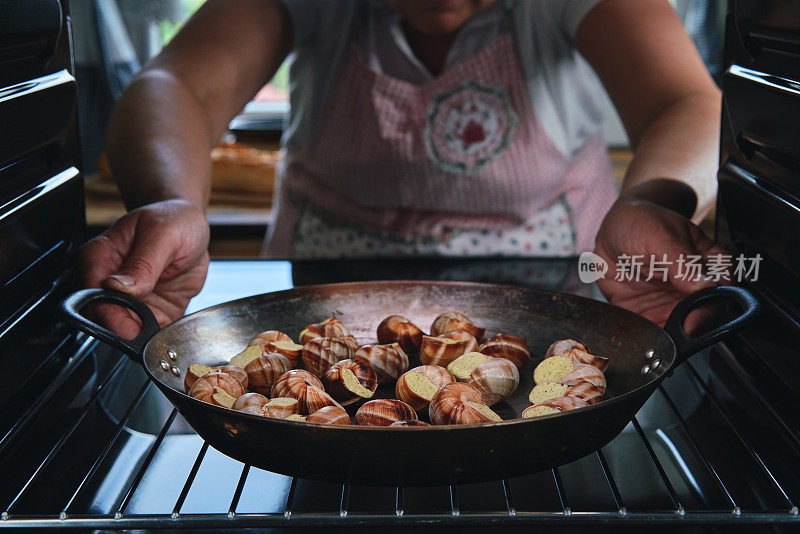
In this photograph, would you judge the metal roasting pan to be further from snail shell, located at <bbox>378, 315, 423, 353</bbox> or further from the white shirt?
the white shirt

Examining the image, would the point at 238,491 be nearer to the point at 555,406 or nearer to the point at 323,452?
the point at 323,452

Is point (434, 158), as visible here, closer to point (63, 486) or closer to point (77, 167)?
point (77, 167)

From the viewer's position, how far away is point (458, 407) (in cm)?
63

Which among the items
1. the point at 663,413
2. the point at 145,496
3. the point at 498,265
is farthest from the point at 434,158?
the point at 145,496

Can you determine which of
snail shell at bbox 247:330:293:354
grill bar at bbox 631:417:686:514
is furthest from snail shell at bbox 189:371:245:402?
grill bar at bbox 631:417:686:514

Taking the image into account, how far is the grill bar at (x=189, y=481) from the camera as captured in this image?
0.52 meters

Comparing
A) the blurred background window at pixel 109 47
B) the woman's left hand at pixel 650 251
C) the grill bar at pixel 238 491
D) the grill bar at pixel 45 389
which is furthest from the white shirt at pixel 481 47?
the blurred background window at pixel 109 47

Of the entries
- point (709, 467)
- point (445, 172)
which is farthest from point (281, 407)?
point (445, 172)

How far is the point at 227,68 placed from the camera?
1.35m

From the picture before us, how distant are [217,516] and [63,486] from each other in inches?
6.8

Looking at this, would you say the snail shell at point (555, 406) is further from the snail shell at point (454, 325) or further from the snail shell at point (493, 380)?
the snail shell at point (454, 325)

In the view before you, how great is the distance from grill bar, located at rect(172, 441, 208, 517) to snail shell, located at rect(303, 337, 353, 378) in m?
0.18

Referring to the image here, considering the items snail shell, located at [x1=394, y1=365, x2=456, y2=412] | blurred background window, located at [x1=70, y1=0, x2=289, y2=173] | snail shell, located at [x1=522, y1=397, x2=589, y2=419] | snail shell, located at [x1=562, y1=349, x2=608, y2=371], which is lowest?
blurred background window, located at [x1=70, y1=0, x2=289, y2=173]

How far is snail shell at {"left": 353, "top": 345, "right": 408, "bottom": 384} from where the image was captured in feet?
2.56
